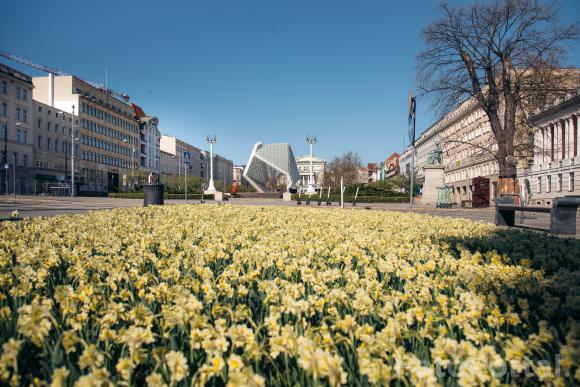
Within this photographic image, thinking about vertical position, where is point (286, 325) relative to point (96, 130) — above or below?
below

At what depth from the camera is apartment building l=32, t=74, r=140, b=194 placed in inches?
2940

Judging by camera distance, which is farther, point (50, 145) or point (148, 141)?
point (148, 141)

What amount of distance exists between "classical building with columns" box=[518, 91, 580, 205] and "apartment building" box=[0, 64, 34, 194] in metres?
Result: 69.1

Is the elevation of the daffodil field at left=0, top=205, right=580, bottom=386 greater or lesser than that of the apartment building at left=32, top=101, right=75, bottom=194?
lesser

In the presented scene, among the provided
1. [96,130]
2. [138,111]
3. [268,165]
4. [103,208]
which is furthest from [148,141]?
[103,208]

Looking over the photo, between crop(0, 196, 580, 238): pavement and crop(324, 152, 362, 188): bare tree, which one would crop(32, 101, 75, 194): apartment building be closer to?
crop(0, 196, 580, 238): pavement

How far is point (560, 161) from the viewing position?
4300 centimetres

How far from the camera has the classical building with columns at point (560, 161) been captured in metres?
40.5

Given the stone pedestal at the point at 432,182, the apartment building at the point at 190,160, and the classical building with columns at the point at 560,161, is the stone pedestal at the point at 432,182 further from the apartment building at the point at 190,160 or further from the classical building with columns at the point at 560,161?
the apartment building at the point at 190,160

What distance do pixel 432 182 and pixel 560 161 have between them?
17.8 m

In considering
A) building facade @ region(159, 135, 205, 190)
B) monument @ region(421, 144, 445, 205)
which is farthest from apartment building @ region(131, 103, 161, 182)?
monument @ region(421, 144, 445, 205)

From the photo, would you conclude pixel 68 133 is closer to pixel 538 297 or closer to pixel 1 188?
pixel 1 188

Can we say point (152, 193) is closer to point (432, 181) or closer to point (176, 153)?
point (432, 181)

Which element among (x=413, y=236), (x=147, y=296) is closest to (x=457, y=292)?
(x=147, y=296)
